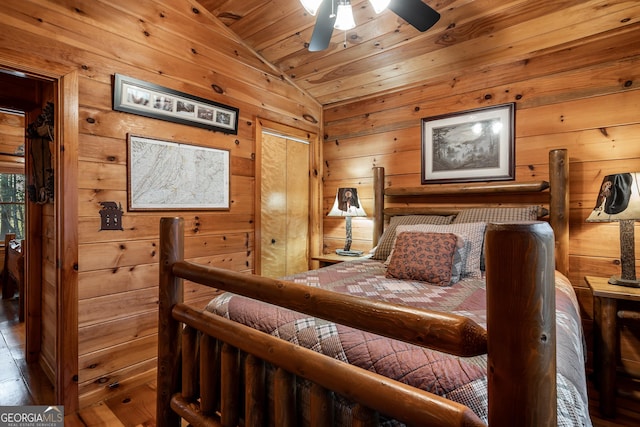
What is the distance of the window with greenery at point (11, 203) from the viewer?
16.0ft

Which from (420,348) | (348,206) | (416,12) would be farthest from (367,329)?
(348,206)

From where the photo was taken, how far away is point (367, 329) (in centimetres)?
70

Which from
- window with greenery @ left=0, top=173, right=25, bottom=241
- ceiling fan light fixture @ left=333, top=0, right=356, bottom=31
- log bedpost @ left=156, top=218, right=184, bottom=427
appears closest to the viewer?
log bedpost @ left=156, top=218, right=184, bottom=427

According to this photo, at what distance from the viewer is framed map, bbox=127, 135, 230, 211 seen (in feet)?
6.89

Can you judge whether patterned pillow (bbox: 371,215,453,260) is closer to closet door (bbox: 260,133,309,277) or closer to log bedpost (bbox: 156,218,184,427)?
closet door (bbox: 260,133,309,277)

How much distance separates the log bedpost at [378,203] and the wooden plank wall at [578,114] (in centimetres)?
30

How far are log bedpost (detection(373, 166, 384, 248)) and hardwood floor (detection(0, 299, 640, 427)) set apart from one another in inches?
70.4

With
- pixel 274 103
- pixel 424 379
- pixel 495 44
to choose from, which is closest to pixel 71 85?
pixel 274 103

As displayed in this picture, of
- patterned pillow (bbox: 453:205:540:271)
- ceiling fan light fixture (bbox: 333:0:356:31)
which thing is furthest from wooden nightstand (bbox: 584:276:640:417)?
ceiling fan light fixture (bbox: 333:0:356:31)

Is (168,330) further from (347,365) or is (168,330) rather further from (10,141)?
(10,141)

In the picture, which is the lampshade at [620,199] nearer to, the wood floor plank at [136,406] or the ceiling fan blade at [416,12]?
the ceiling fan blade at [416,12]

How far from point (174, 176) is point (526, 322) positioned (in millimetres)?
2287

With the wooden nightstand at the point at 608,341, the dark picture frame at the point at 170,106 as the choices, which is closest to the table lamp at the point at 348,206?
the dark picture frame at the point at 170,106

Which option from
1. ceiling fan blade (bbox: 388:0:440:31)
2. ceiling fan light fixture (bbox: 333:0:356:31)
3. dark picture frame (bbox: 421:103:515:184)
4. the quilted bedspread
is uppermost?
ceiling fan light fixture (bbox: 333:0:356:31)
